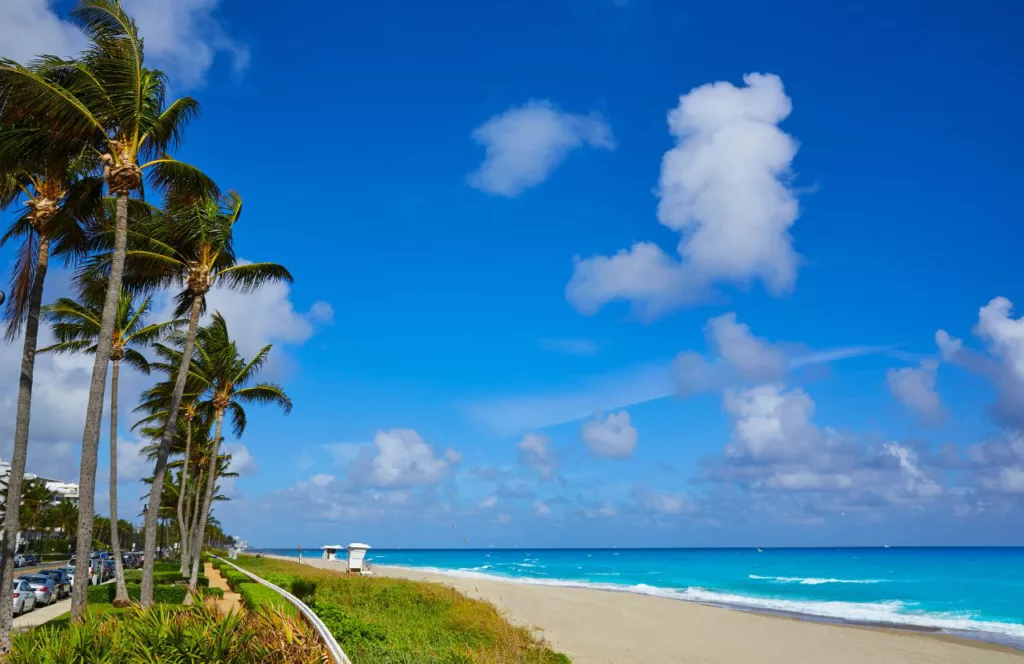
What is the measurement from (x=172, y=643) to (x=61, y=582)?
28.7m

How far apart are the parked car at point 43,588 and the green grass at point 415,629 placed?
34.7 feet

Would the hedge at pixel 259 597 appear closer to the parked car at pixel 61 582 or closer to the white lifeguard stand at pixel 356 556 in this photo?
the parked car at pixel 61 582

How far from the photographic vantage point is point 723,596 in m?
51.5

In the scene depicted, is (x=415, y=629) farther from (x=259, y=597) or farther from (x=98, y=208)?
(x=98, y=208)

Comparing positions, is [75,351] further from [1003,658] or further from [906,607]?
[906,607]

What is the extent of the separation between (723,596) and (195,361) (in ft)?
132

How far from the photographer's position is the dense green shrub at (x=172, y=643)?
27.6ft

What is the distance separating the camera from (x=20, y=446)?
14.1 meters

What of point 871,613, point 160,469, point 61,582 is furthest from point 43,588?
point 871,613

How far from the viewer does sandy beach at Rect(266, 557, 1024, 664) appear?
2240 centimetres

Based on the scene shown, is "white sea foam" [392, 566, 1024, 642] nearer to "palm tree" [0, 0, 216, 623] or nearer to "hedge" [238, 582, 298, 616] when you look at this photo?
"hedge" [238, 582, 298, 616]

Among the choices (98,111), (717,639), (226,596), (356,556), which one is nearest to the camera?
(98,111)

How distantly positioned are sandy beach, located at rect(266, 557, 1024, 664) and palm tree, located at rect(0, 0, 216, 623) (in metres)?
13.7

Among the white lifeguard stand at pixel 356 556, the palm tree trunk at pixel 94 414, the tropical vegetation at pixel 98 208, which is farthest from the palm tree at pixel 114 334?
the white lifeguard stand at pixel 356 556
